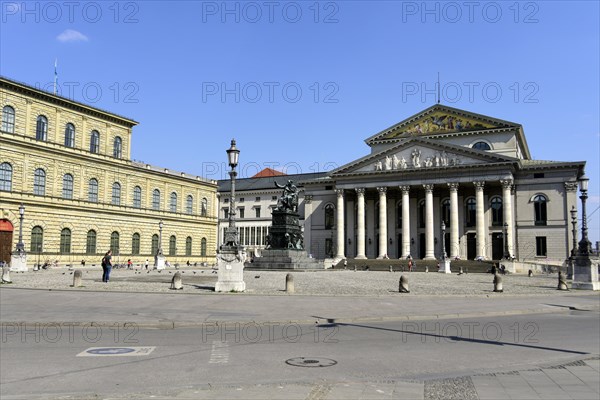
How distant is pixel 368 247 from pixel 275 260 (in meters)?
33.9

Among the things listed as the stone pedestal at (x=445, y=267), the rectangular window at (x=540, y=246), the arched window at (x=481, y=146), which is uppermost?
the arched window at (x=481, y=146)

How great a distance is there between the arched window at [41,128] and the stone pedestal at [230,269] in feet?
154

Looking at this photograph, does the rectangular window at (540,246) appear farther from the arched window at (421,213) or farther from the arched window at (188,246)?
the arched window at (188,246)

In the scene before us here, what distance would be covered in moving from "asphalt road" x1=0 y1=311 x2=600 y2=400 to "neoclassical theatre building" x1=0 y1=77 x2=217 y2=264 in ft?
163

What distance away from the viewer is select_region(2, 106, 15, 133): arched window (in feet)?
183

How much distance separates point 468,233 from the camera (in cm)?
7031

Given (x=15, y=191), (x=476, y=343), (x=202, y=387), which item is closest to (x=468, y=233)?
(x=15, y=191)

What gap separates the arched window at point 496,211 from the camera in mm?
68312

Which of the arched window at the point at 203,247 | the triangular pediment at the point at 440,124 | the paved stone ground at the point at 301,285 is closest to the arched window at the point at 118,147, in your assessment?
the arched window at the point at 203,247

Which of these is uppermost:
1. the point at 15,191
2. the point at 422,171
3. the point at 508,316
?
the point at 422,171

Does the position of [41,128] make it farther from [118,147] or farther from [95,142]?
[118,147]

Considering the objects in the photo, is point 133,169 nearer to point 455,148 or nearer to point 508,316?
point 455,148

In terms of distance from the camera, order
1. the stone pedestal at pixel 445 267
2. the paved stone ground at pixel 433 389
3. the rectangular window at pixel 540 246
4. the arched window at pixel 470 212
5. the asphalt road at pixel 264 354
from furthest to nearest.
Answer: the arched window at pixel 470 212
the rectangular window at pixel 540 246
the stone pedestal at pixel 445 267
the asphalt road at pixel 264 354
the paved stone ground at pixel 433 389

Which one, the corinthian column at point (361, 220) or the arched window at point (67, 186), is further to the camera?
the corinthian column at point (361, 220)
